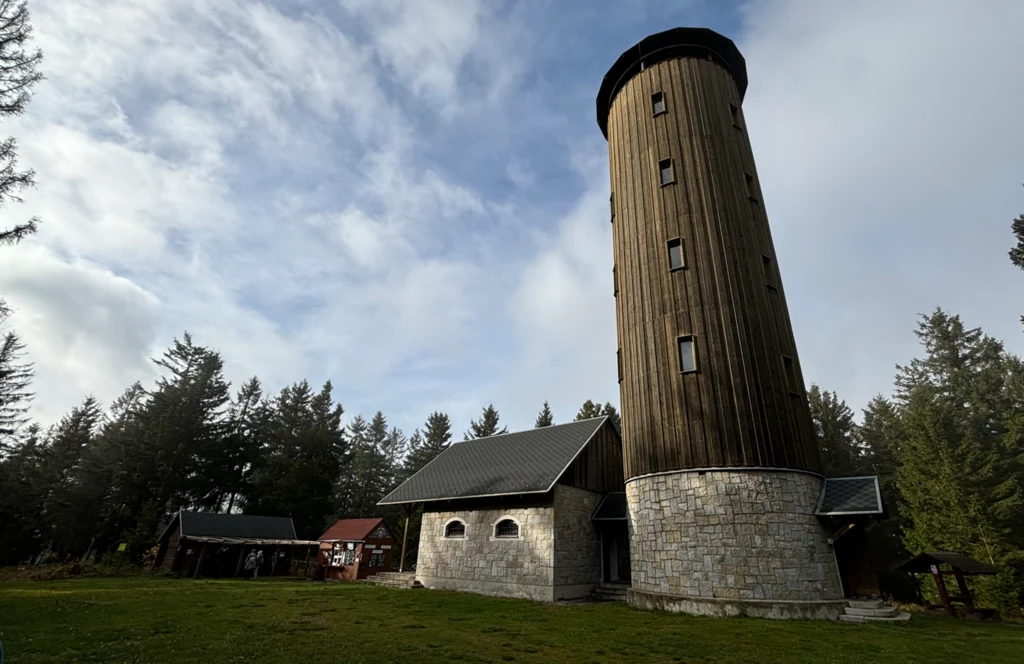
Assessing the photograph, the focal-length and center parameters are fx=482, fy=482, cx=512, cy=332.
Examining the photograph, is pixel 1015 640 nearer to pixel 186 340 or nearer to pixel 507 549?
pixel 507 549

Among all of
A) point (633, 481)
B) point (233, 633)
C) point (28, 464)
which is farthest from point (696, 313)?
point (28, 464)

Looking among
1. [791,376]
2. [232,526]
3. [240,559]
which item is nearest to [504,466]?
[791,376]

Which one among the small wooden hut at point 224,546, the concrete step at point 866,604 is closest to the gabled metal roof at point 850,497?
the concrete step at point 866,604

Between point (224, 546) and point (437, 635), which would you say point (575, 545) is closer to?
point (437, 635)

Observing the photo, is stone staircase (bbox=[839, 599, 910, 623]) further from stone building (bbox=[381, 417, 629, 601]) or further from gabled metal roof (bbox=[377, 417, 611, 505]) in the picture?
gabled metal roof (bbox=[377, 417, 611, 505])

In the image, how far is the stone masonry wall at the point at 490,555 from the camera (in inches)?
655

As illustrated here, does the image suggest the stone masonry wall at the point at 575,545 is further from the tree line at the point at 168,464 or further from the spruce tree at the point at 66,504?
the spruce tree at the point at 66,504

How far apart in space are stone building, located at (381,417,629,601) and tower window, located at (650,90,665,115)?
13025mm

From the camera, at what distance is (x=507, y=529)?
59.5 feet

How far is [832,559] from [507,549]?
401 inches

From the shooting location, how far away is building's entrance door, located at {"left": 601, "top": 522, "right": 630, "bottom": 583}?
60.3 ft

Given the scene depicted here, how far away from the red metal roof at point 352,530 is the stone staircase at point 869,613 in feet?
71.9

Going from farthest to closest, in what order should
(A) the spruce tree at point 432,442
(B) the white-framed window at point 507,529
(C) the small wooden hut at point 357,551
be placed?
(A) the spruce tree at point 432,442 < (C) the small wooden hut at point 357,551 < (B) the white-framed window at point 507,529

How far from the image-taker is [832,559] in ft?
44.1
